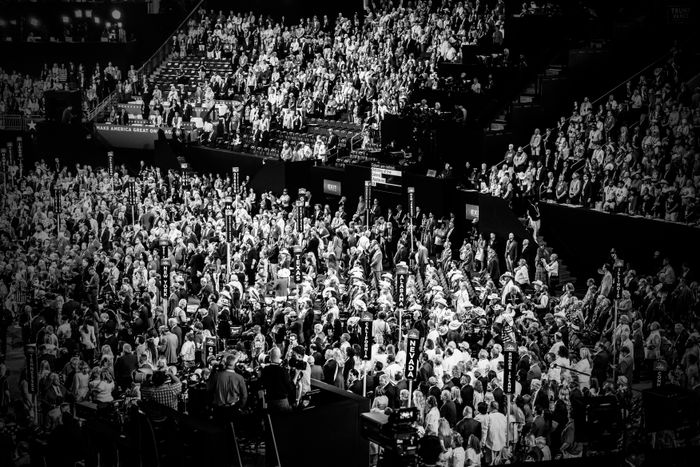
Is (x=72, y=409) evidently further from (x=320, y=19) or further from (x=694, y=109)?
(x=320, y=19)

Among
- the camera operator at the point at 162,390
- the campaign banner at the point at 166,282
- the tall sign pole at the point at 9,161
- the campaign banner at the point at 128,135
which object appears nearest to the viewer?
the camera operator at the point at 162,390

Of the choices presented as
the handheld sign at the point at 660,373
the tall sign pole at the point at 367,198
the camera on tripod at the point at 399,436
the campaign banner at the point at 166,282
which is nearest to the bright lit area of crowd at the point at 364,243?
the camera on tripod at the point at 399,436

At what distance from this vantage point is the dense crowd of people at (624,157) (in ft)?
76.3


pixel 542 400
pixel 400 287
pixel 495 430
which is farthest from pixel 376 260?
pixel 495 430

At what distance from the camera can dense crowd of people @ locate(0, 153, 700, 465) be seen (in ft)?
52.7

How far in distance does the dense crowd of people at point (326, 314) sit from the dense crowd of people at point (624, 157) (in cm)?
156

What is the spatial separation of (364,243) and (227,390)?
12952 millimetres

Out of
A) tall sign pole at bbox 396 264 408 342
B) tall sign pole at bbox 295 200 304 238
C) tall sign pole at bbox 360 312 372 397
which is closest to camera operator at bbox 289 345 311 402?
tall sign pole at bbox 360 312 372 397

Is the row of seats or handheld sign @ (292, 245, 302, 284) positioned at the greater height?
the row of seats

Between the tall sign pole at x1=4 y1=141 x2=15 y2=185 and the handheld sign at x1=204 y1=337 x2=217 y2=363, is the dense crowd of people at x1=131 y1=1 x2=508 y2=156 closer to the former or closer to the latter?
the tall sign pole at x1=4 y1=141 x2=15 y2=185

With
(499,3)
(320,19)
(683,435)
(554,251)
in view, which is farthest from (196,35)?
(683,435)

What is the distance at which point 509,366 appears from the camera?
16.0 metres

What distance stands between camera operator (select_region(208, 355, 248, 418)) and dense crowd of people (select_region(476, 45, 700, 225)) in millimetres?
12041

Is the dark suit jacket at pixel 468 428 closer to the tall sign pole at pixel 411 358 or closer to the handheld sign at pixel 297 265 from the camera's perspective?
the tall sign pole at pixel 411 358
